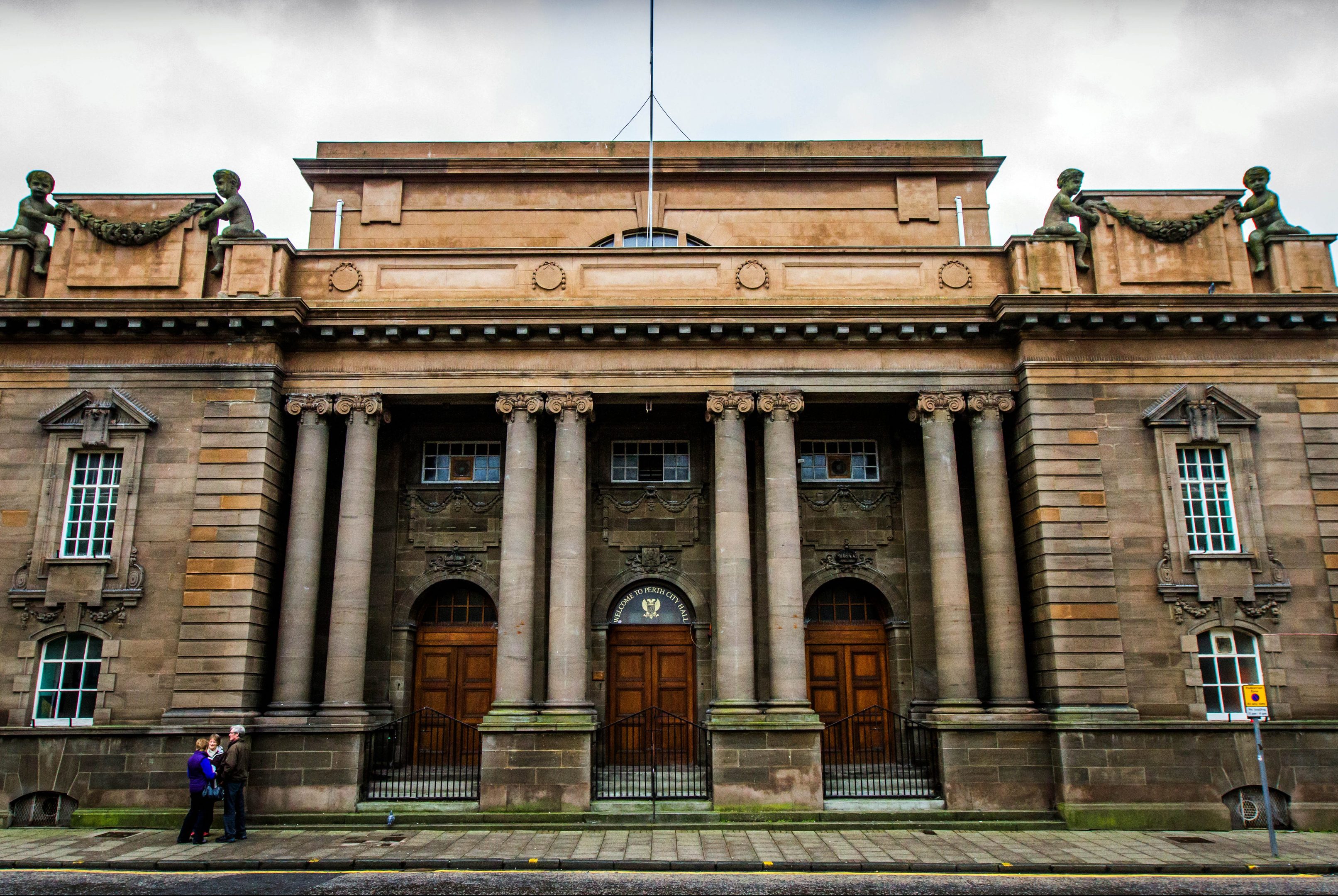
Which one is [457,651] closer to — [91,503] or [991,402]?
[91,503]

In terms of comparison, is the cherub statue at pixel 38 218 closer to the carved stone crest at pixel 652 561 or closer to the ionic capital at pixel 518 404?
the ionic capital at pixel 518 404

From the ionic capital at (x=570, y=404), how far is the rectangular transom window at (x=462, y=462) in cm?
264

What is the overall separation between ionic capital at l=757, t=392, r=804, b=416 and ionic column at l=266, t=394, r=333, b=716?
8.17 m

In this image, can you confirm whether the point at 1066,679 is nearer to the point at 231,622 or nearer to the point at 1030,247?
the point at 1030,247

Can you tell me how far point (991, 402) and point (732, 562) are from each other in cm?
580

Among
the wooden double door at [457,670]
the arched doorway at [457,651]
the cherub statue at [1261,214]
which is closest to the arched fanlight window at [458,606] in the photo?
the arched doorway at [457,651]

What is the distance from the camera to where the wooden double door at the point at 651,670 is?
19797 mm

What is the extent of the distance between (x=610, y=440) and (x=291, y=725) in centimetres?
824

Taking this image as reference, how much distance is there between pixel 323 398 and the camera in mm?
18469

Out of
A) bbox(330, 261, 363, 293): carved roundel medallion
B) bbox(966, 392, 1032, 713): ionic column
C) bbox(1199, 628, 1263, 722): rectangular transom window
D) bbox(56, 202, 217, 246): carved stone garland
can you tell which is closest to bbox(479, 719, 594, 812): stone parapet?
bbox(966, 392, 1032, 713): ionic column

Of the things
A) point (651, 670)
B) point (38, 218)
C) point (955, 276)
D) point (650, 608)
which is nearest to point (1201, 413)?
point (955, 276)

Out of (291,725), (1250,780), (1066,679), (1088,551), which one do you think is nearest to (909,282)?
(1088,551)

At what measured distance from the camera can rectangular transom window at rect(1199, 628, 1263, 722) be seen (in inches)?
666

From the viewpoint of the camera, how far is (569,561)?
17812 millimetres
